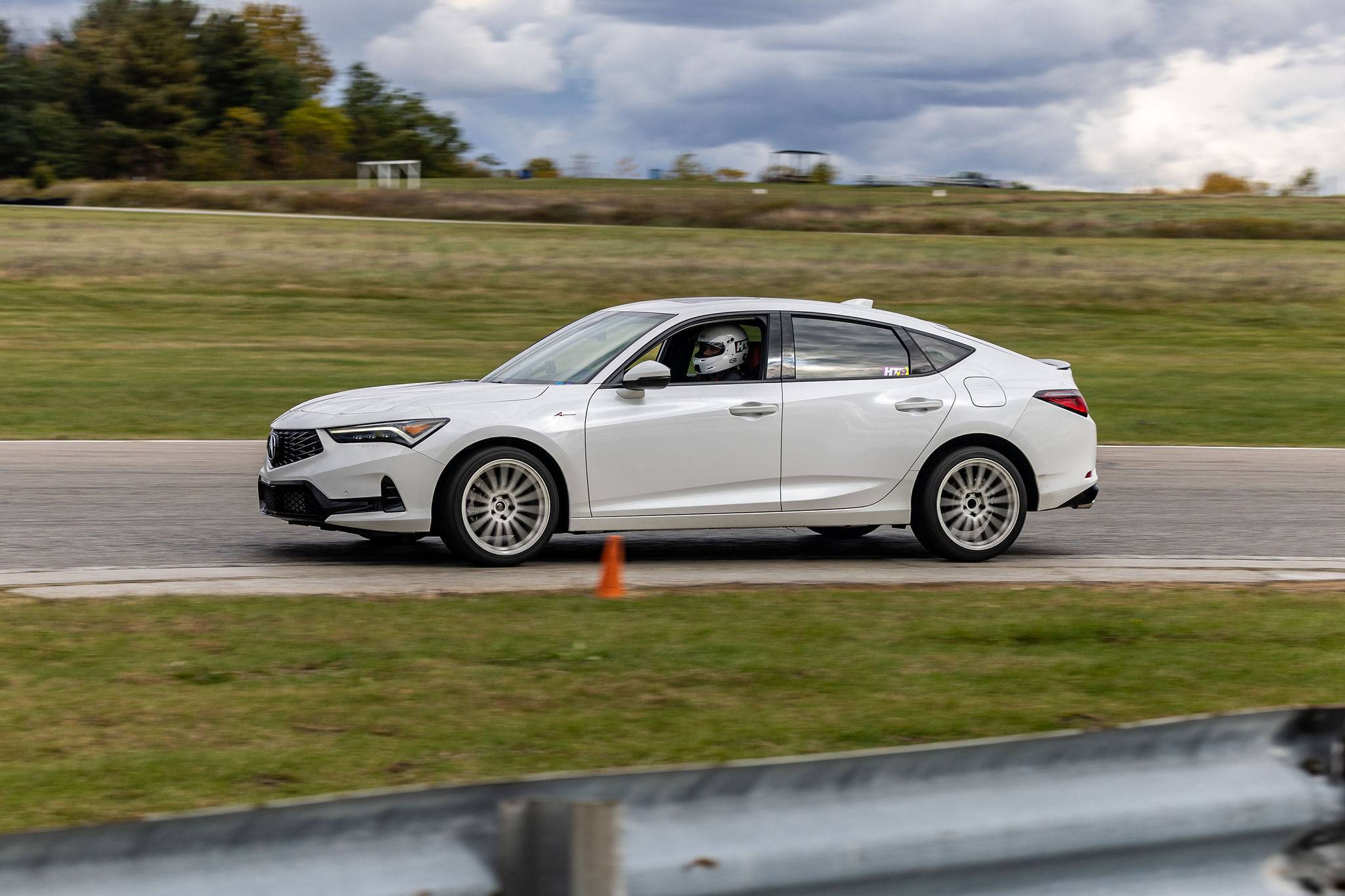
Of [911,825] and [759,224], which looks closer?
[911,825]

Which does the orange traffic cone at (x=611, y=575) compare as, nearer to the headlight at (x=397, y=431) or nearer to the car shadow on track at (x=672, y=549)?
the headlight at (x=397, y=431)

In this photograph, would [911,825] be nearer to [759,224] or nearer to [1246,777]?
[1246,777]

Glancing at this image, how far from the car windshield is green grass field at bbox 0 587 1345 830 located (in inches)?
66.1

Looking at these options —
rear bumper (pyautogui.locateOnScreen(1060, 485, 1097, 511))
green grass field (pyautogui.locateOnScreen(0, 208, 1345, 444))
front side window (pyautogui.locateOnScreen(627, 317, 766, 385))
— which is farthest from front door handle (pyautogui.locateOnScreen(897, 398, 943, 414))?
green grass field (pyautogui.locateOnScreen(0, 208, 1345, 444))

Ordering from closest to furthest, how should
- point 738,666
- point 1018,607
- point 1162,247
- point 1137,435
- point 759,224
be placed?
point 738,666 → point 1018,607 → point 1137,435 → point 1162,247 → point 759,224

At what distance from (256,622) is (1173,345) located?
21865 millimetres

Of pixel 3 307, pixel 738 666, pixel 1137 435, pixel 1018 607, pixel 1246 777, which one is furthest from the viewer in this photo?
pixel 3 307

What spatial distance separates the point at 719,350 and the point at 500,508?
1.55m

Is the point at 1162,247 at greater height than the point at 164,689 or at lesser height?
greater

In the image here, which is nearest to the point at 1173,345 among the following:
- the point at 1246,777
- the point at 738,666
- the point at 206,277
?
the point at 206,277

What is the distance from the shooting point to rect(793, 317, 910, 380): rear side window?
917cm

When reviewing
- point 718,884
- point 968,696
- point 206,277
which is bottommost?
point 968,696

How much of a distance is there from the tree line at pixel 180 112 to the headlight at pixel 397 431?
96276 mm

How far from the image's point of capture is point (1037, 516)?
11742mm
